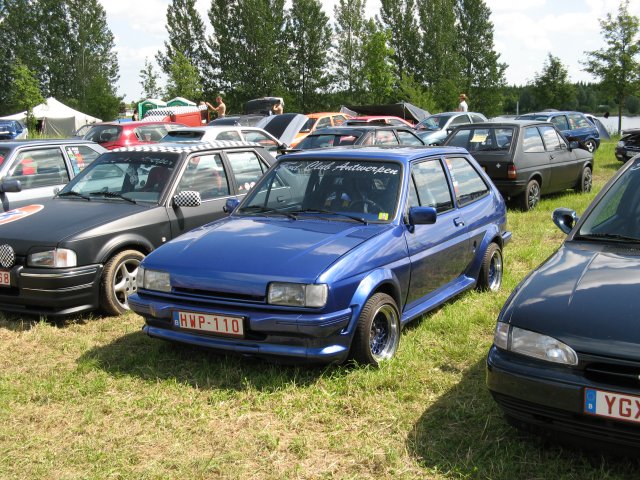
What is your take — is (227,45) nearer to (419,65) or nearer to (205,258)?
(419,65)

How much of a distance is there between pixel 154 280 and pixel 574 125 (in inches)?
769

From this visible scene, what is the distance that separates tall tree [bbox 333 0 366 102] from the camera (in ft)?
176

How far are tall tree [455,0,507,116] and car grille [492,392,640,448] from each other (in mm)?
61602

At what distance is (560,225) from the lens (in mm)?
4609

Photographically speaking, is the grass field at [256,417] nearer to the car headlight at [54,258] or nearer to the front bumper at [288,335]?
the front bumper at [288,335]

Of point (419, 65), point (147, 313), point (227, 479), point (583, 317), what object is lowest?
point (227, 479)

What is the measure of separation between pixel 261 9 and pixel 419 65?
15.3 m

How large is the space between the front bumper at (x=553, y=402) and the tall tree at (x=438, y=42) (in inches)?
2224

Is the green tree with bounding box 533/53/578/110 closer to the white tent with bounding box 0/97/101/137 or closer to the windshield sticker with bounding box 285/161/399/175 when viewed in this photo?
the white tent with bounding box 0/97/101/137

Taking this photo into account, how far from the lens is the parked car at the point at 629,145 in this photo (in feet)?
59.6

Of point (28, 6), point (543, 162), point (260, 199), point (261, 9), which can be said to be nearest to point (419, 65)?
point (261, 9)

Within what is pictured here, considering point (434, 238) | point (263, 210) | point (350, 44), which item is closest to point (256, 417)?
point (263, 210)

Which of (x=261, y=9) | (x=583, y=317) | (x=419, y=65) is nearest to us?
(x=583, y=317)

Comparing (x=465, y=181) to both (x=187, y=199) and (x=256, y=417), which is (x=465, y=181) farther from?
(x=256, y=417)
